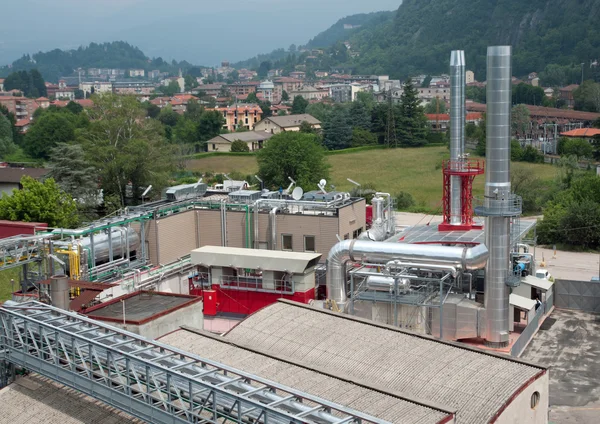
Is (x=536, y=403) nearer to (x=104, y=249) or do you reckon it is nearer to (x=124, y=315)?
(x=124, y=315)

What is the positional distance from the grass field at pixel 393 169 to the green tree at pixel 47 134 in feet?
55.8

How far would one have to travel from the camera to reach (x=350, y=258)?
27734 millimetres

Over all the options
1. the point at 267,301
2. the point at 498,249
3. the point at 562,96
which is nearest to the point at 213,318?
the point at 267,301

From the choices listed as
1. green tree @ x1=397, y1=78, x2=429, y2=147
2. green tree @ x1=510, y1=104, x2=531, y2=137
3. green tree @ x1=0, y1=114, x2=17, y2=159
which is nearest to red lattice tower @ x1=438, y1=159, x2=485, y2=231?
green tree @ x1=397, y1=78, x2=429, y2=147

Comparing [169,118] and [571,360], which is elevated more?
[169,118]

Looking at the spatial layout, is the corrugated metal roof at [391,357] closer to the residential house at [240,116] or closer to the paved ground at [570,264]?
the paved ground at [570,264]

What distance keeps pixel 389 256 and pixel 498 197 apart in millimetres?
4378

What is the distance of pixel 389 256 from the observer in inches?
1071

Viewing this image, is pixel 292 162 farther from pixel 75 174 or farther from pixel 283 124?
pixel 283 124

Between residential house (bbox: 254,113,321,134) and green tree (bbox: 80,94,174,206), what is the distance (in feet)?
195

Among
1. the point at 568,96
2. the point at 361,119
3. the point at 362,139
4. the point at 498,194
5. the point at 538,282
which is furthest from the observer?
the point at 568,96

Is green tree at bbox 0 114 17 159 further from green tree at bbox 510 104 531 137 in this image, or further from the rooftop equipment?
the rooftop equipment

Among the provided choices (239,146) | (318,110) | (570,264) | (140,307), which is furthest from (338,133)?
(140,307)

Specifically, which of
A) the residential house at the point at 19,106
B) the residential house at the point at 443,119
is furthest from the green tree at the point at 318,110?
the residential house at the point at 19,106
